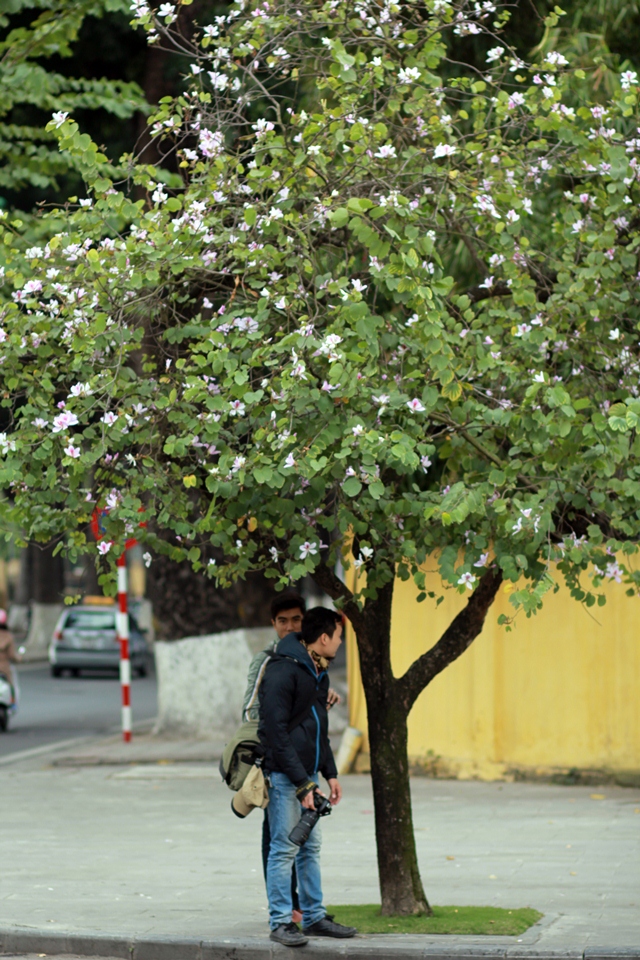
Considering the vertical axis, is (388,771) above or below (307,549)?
below

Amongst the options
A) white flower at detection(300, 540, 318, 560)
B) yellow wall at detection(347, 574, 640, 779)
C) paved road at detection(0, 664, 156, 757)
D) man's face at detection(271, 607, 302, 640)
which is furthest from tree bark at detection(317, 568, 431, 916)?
paved road at detection(0, 664, 156, 757)

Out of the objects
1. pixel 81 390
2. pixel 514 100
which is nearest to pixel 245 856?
pixel 81 390

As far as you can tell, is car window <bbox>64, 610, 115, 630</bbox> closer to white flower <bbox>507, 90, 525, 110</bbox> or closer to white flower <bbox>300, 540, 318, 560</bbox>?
white flower <bbox>507, 90, 525, 110</bbox>

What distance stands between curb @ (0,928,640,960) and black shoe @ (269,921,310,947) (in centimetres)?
3

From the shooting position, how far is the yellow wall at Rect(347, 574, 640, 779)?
13.1m

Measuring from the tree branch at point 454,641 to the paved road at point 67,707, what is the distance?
10836mm

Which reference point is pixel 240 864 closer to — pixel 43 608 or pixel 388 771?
pixel 388 771

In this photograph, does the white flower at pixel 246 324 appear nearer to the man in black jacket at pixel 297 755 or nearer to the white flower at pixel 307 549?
the white flower at pixel 307 549

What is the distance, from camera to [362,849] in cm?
1060

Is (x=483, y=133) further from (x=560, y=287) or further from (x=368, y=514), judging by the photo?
(x=368, y=514)

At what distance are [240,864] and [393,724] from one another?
8.54 ft

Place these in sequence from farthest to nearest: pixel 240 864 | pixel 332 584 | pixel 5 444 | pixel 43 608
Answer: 1. pixel 43 608
2. pixel 240 864
3. pixel 332 584
4. pixel 5 444

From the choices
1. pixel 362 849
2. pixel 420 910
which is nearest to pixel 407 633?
pixel 362 849

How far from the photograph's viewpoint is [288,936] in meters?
7.09
